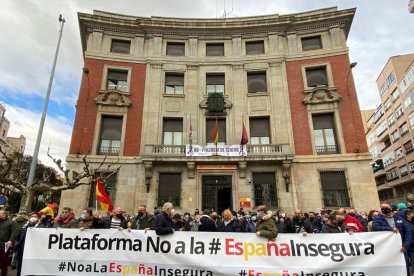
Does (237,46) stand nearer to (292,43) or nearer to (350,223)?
(292,43)

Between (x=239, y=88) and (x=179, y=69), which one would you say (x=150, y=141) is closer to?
(x=179, y=69)

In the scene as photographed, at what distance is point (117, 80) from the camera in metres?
19.0

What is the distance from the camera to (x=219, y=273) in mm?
5148

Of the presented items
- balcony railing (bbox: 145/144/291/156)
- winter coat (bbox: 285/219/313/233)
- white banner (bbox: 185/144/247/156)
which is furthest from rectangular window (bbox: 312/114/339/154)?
winter coat (bbox: 285/219/313/233)

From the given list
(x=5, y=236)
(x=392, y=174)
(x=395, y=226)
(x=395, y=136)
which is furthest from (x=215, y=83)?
(x=392, y=174)

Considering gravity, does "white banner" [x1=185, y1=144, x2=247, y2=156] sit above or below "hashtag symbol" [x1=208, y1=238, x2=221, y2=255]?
above

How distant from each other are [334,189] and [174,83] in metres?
13.5

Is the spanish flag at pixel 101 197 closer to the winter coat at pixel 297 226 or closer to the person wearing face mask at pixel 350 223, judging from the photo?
the winter coat at pixel 297 226

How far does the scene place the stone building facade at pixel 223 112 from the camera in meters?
15.9

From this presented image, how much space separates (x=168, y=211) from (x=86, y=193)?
12.4 metres

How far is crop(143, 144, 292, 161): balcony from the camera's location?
15.8 m

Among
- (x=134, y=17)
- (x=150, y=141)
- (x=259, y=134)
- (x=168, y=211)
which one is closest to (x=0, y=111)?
(x=134, y=17)

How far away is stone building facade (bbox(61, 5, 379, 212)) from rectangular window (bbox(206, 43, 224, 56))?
9 cm

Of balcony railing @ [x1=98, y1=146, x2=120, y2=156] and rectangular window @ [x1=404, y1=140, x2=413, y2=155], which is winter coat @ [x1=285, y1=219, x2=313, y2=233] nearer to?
balcony railing @ [x1=98, y1=146, x2=120, y2=156]
